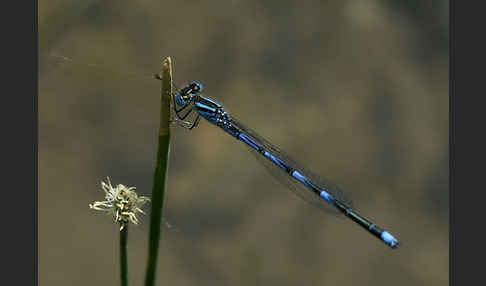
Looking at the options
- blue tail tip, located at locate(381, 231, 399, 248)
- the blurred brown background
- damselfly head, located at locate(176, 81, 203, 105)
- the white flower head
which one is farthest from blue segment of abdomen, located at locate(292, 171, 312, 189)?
the blurred brown background

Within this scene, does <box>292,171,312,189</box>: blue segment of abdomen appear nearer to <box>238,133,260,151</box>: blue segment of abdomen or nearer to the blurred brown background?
<box>238,133,260,151</box>: blue segment of abdomen

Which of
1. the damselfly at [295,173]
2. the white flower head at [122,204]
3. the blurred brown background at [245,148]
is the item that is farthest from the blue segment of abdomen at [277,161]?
the blurred brown background at [245,148]

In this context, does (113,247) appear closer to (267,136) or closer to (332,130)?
(267,136)

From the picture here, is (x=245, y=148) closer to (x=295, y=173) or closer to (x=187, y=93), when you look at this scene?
(x=295, y=173)

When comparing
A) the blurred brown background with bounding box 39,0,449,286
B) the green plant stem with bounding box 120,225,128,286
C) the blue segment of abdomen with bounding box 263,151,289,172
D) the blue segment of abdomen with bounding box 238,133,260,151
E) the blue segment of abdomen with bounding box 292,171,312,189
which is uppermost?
the blurred brown background with bounding box 39,0,449,286

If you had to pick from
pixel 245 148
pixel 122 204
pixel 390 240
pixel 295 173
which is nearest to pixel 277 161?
pixel 295 173

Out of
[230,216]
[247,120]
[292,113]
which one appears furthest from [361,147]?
[230,216]
